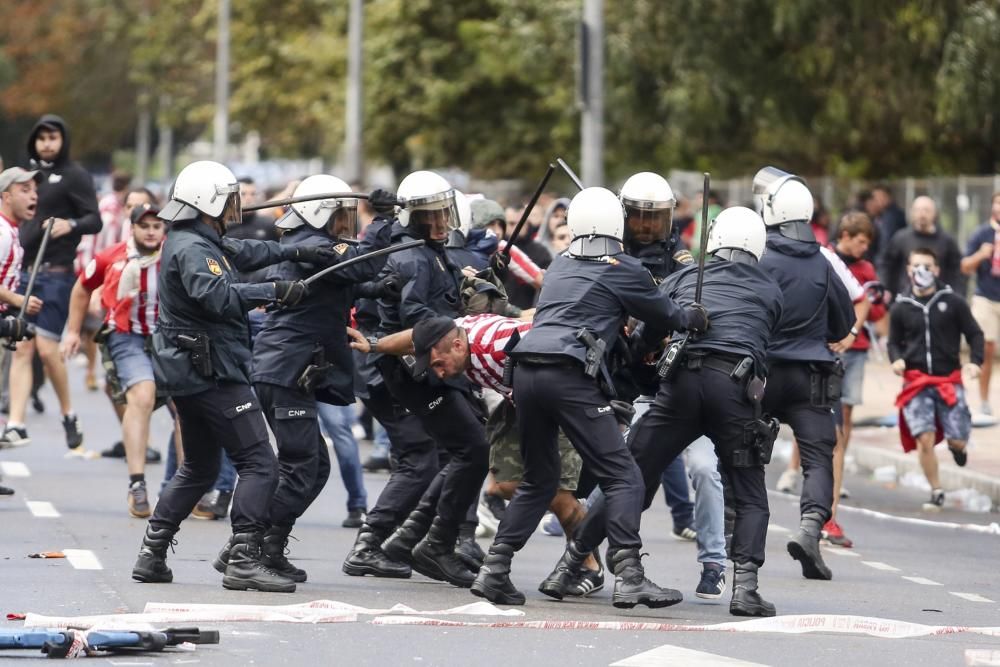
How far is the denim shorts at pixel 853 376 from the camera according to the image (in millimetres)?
12156

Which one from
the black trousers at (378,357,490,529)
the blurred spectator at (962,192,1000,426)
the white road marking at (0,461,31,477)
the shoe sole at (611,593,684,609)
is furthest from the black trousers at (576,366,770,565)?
the blurred spectator at (962,192,1000,426)

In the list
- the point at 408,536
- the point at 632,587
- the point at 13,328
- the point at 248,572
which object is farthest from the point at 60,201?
the point at 632,587

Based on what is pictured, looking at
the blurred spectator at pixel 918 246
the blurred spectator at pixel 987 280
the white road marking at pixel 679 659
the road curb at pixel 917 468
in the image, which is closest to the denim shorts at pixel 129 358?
the white road marking at pixel 679 659

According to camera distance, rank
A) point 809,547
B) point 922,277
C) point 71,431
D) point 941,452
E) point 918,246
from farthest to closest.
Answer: point 918,246 < point 941,452 < point 71,431 < point 922,277 < point 809,547

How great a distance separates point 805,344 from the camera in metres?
9.61

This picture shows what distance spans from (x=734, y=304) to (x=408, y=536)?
184cm

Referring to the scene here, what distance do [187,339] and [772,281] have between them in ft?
7.99

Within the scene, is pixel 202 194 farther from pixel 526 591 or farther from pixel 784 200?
pixel 784 200

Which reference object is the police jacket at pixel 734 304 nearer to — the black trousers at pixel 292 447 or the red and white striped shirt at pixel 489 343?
the red and white striped shirt at pixel 489 343

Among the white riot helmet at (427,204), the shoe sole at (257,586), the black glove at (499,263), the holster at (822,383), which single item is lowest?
the shoe sole at (257,586)

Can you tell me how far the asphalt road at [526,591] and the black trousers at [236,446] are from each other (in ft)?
1.05

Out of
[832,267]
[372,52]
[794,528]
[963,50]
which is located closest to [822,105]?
[963,50]

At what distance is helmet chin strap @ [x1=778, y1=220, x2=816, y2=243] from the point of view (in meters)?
9.63

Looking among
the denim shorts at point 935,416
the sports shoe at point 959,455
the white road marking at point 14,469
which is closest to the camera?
the denim shorts at point 935,416
